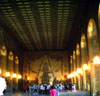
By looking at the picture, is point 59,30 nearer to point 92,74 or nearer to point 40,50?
point 92,74

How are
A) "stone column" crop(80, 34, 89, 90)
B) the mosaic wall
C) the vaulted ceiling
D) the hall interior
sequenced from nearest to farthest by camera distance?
the hall interior, the vaulted ceiling, "stone column" crop(80, 34, 89, 90), the mosaic wall

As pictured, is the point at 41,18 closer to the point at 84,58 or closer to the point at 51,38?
the point at 84,58

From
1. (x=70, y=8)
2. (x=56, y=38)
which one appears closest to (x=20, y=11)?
(x=70, y=8)

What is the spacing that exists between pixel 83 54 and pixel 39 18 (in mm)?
7035

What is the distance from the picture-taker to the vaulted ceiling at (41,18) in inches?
733

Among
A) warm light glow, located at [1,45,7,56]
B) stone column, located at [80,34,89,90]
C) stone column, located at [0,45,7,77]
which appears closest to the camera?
stone column, located at [80,34,89,90]

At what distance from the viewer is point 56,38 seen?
3272 cm

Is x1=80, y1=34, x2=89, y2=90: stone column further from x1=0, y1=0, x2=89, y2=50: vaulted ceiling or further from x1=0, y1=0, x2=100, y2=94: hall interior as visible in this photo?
x1=0, y1=0, x2=89, y2=50: vaulted ceiling

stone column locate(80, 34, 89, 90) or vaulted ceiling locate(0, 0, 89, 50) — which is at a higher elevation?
vaulted ceiling locate(0, 0, 89, 50)

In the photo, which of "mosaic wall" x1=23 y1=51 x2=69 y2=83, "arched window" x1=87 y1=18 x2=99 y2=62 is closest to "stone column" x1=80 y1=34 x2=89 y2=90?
"arched window" x1=87 y1=18 x2=99 y2=62

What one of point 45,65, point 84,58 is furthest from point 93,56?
point 45,65

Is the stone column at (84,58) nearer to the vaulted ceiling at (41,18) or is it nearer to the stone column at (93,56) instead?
the vaulted ceiling at (41,18)

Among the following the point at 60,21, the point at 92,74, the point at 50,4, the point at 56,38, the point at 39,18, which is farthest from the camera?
the point at 56,38

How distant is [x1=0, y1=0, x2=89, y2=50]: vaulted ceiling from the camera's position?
61.1 feet
